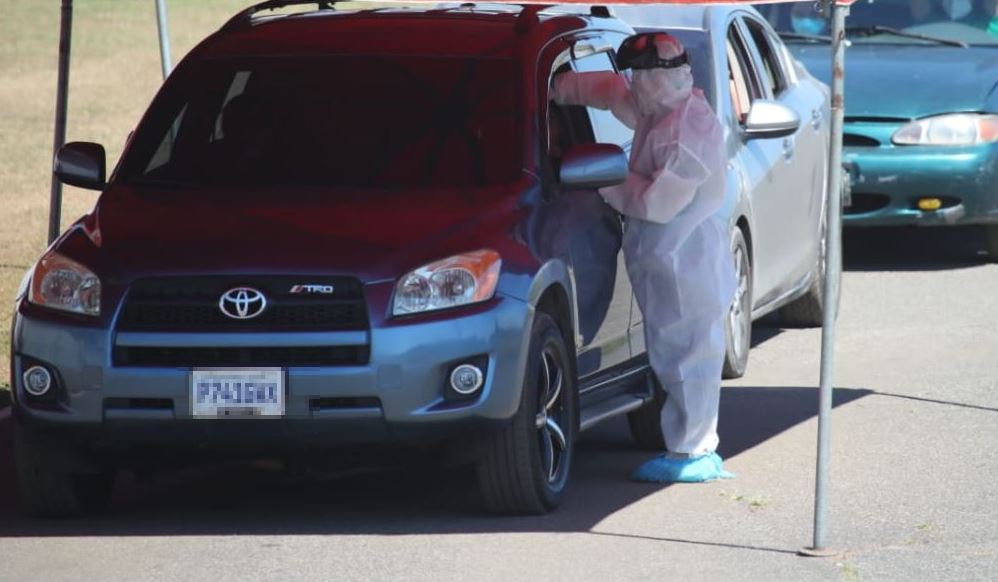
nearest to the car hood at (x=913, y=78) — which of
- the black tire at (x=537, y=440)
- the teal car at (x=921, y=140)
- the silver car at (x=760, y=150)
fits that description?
the teal car at (x=921, y=140)

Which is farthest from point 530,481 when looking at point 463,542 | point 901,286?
point 901,286

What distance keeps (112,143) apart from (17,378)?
13942mm

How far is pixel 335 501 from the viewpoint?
342 inches

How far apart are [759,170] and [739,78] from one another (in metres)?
0.57

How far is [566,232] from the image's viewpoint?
8438 millimetres

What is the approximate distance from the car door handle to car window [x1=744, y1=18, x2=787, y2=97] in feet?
0.79

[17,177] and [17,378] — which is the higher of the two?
[17,378]

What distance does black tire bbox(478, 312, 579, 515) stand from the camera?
790 centimetres

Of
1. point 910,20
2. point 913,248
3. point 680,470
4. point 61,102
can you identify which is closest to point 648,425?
point 680,470

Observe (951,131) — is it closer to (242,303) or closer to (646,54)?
(646,54)

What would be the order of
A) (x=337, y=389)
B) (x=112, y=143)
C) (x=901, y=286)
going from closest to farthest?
(x=337, y=389)
(x=901, y=286)
(x=112, y=143)

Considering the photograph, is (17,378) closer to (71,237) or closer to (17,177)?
(71,237)

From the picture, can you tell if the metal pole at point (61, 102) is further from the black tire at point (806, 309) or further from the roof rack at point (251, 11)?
the black tire at point (806, 309)

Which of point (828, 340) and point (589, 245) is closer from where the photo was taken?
point (828, 340)
